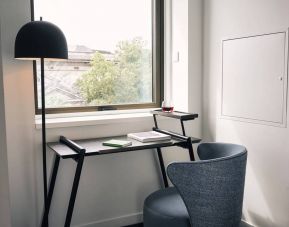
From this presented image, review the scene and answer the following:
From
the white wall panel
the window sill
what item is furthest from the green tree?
the white wall panel

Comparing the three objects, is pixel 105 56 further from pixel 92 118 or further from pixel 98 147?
pixel 98 147

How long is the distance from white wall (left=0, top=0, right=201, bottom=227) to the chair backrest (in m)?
0.87

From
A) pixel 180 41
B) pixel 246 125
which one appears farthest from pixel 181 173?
pixel 180 41

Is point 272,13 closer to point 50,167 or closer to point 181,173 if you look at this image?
point 181,173

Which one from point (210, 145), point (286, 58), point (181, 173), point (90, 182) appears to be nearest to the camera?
point (181, 173)

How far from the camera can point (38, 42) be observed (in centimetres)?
187

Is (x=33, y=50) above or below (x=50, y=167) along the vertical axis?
above

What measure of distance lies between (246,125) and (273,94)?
34cm

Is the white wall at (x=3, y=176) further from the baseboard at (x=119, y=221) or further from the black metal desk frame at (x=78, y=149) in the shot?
the baseboard at (x=119, y=221)

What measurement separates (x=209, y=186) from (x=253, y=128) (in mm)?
764

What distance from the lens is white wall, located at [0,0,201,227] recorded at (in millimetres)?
2156

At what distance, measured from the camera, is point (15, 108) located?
2.18 m

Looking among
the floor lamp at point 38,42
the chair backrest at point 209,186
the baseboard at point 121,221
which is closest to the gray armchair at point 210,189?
the chair backrest at point 209,186

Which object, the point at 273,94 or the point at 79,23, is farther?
the point at 79,23
